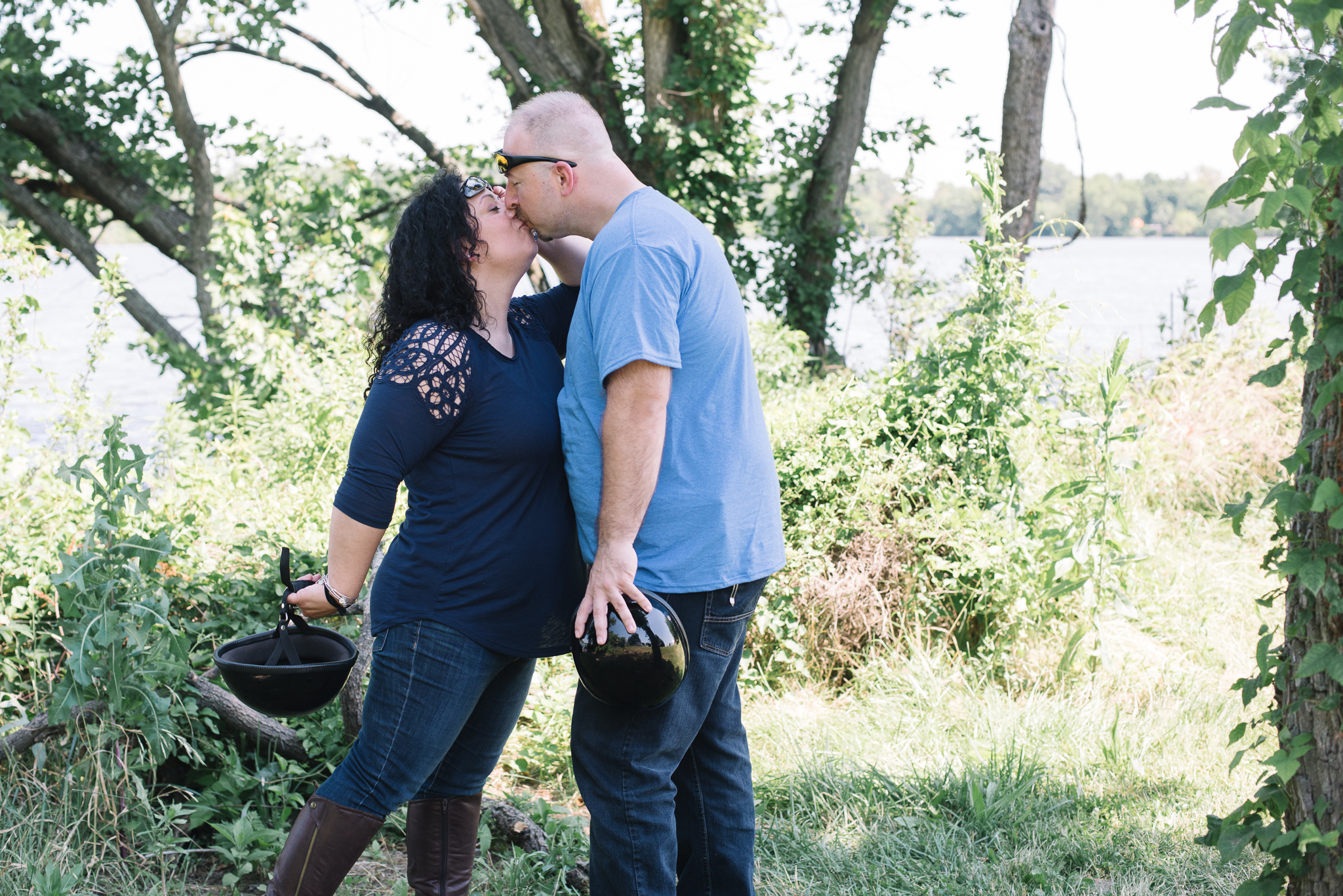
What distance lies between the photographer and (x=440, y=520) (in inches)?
82.8

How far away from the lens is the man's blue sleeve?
6.26 feet

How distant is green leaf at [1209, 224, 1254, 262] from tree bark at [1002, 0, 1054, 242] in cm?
678

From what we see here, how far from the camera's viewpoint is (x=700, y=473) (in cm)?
205

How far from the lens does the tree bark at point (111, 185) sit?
8.34m

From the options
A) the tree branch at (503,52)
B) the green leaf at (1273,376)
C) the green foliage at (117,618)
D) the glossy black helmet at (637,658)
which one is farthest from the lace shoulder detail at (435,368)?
the tree branch at (503,52)

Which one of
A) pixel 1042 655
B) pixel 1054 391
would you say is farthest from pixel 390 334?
pixel 1054 391

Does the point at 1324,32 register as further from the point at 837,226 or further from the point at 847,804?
the point at 837,226

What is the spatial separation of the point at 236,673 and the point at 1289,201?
85.8 inches

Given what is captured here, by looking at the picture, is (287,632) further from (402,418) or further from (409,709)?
(402,418)

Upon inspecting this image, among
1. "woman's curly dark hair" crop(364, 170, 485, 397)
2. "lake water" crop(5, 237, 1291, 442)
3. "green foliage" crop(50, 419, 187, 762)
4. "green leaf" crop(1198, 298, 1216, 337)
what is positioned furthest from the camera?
"lake water" crop(5, 237, 1291, 442)

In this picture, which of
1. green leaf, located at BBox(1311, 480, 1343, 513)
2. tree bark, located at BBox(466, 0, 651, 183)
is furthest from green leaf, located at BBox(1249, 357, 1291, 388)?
tree bark, located at BBox(466, 0, 651, 183)

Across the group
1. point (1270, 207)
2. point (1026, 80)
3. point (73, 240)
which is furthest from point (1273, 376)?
point (73, 240)

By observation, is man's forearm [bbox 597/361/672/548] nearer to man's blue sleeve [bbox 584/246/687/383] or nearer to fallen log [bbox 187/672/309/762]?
man's blue sleeve [bbox 584/246/687/383]

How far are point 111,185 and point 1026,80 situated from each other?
25.9ft
